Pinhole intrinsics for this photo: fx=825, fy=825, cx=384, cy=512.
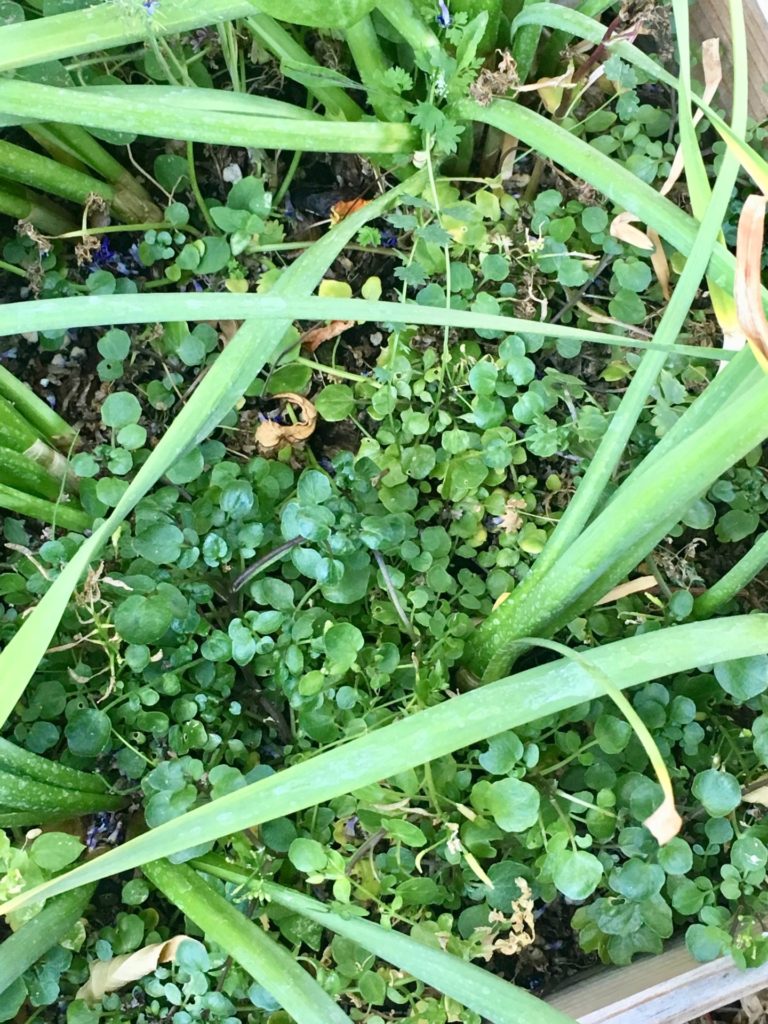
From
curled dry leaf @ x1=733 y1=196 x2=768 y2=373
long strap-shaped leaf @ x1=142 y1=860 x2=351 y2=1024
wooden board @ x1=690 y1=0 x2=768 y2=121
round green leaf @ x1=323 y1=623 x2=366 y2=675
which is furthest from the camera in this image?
wooden board @ x1=690 y1=0 x2=768 y2=121

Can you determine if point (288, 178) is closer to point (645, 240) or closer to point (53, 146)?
point (53, 146)

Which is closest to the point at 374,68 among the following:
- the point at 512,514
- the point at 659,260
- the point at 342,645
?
the point at 659,260

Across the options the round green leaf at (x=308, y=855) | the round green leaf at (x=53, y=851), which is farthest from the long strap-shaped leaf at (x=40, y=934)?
the round green leaf at (x=308, y=855)

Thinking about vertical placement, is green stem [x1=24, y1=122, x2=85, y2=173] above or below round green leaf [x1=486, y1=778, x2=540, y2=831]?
above

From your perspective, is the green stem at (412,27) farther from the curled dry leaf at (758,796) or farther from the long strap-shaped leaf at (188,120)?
the curled dry leaf at (758,796)

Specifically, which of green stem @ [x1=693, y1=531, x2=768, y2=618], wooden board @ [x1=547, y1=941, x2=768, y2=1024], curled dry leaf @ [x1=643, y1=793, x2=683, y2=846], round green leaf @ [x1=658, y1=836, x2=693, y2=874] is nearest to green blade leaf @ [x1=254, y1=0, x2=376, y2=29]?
green stem @ [x1=693, y1=531, x2=768, y2=618]

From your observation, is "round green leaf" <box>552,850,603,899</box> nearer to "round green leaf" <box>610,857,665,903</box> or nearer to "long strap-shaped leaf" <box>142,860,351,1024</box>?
"round green leaf" <box>610,857,665,903</box>

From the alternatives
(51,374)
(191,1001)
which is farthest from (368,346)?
(191,1001)
